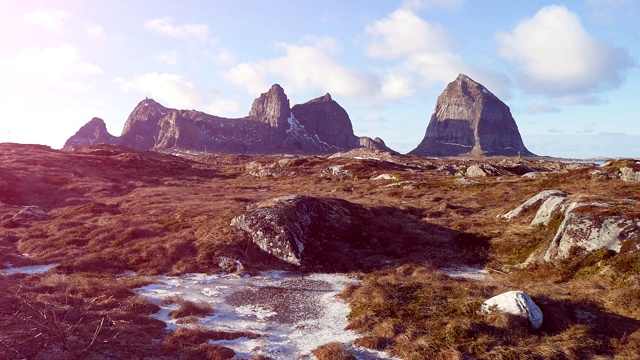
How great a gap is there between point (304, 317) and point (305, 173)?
62305 millimetres

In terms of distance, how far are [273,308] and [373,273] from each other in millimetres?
6611

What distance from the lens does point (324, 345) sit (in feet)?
43.4

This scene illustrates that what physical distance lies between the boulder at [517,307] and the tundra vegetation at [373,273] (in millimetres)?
442

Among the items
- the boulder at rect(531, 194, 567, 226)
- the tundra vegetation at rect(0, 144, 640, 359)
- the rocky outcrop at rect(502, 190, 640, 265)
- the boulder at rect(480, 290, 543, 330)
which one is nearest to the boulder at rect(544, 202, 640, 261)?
the rocky outcrop at rect(502, 190, 640, 265)

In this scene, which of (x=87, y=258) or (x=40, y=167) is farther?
(x=40, y=167)

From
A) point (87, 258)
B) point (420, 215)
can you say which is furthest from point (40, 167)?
point (420, 215)

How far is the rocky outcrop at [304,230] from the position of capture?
78.0ft

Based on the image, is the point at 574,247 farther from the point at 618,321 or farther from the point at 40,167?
the point at 40,167

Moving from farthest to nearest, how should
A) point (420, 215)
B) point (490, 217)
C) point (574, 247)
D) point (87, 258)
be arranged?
1. point (420, 215)
2. point (490, 217)
3. point (87, 258)
4. point (574, 247)

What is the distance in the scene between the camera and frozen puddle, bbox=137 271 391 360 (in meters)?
13.7

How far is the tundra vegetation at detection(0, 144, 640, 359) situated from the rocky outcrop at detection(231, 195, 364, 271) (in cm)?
57

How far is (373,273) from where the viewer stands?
21531mm

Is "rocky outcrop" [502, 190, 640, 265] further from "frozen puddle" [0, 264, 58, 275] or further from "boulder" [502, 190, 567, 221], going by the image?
"frozen puddle" [0, 264, 58, 275]

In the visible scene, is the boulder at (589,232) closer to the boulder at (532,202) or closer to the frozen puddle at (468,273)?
the frozen puddle at (468,273)
